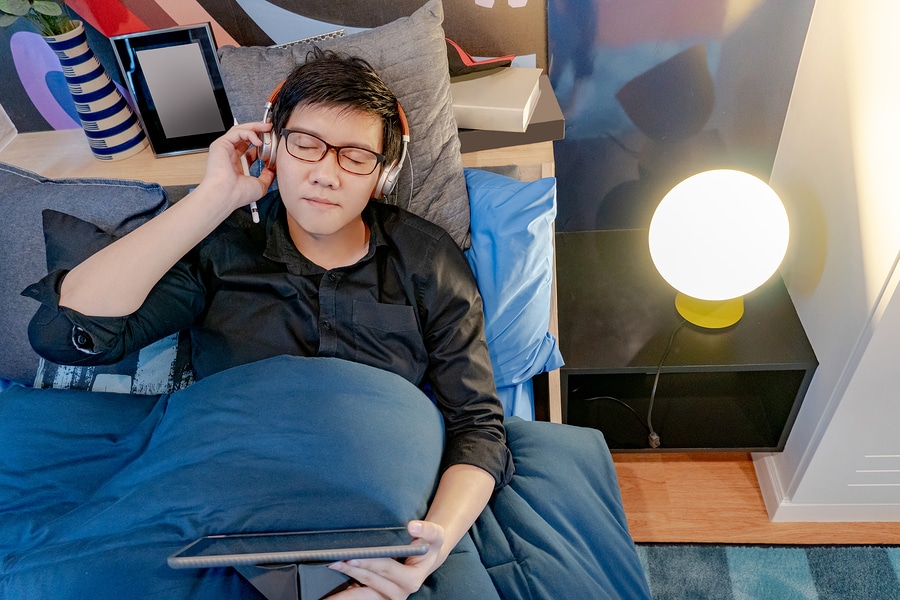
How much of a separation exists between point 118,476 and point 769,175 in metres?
1.55

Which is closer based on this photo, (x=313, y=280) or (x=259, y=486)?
(x=259, y=486)

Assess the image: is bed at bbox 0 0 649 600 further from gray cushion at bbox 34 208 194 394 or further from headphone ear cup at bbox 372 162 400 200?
headphone ear cup at bbox 372 162 400 200

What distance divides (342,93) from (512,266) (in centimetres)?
44

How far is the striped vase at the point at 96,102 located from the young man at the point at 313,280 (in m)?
0.52

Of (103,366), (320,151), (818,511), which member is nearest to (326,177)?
(320,151)

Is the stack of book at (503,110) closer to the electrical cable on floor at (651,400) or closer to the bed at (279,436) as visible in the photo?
the bed at (279,436)

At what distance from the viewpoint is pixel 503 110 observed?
140 cm

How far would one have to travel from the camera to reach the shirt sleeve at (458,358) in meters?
1.18

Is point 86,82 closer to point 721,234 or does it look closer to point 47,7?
point 47,7

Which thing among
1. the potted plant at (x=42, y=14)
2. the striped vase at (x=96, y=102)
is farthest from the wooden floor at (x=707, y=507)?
the potted plant at (x=42, y=14)

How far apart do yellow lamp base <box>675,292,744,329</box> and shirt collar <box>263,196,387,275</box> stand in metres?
0.73

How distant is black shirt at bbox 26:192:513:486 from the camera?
119 cm

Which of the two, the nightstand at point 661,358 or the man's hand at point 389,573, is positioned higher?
the man's hand at point 389,573

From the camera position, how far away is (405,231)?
49.4 inches
